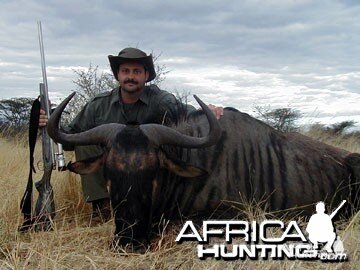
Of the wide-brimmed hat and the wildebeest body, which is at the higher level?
the wide-brimmed hat

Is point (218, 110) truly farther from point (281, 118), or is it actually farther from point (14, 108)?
point (14, 108)

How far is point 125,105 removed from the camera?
15.9 ft

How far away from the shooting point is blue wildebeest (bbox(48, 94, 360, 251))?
11.1 feet

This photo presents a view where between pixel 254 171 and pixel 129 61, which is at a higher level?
pixel 129 61

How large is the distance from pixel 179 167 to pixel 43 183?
4.12ft

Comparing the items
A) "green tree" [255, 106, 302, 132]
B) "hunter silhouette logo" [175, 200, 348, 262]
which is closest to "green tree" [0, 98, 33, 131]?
"green tree" [255, 106, 302, 132]

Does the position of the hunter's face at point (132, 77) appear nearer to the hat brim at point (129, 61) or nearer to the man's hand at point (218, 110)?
the hat brim at point (129, 61)

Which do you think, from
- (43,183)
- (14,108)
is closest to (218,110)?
(43,183)

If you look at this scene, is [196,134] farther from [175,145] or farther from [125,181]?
[125,181]

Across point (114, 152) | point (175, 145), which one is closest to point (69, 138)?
point (114, 152)

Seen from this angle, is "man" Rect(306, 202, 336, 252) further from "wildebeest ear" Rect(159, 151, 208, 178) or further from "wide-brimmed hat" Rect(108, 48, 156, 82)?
"wide-brimmed hat" Rect(108, 48, 156, 82)

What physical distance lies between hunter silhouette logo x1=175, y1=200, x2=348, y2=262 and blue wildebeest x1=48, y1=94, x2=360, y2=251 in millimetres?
326

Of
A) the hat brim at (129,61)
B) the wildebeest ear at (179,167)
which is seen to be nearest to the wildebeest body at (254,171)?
the wildebeest ear at (179,167)

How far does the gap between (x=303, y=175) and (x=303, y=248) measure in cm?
131
